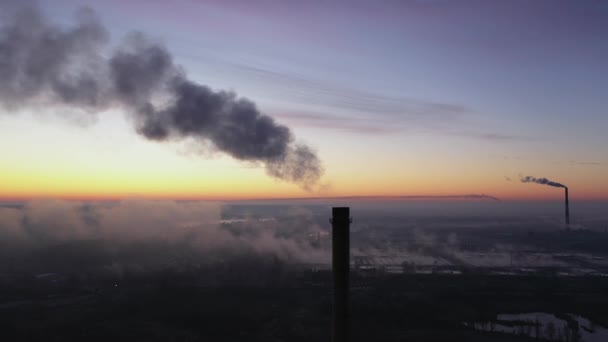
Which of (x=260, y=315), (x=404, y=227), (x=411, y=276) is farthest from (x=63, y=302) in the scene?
(x=404, y=227)

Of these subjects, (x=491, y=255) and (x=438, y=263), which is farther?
(x=491, y=255)

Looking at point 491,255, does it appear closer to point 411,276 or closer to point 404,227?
point 411,276

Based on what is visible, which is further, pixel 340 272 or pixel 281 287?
pixel 281 287

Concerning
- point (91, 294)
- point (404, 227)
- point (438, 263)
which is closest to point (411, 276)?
point (438, 263)

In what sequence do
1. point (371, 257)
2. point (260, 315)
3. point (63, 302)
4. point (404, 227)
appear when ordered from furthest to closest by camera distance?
point (404, 227), point (371, 257), point (63, 302), point (260, 315)

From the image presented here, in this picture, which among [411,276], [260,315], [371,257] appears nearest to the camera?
[260,315]

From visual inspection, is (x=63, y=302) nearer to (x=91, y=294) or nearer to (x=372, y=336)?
(x=91, y=294)
